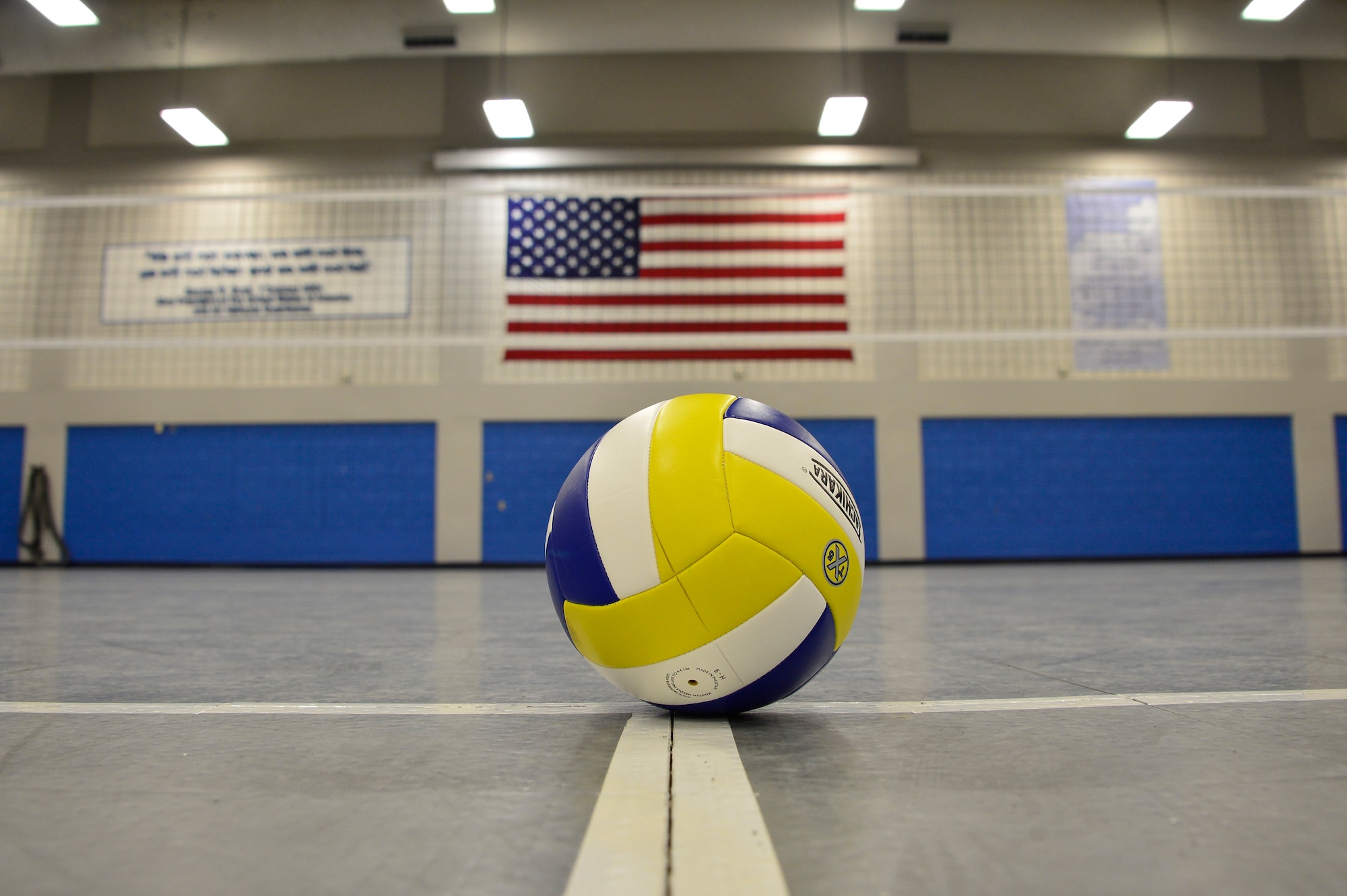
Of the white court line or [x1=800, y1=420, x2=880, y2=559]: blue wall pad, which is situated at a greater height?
[x1=800, y1=420, x2=880, y2=559]: blue wall pad

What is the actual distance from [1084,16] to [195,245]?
1142cm

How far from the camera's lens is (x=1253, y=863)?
0.92m

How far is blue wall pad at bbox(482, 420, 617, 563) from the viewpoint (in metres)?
10.4

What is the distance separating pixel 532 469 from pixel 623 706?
28.8 ft

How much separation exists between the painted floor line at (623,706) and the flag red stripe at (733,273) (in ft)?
28.5

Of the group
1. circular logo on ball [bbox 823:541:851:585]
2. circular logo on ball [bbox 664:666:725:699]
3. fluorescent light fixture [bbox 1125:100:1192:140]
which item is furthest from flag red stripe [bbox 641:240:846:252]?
circular logo on ball [bbox 664:666:725:699]

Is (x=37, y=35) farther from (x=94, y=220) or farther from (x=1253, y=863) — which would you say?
(x=1253, y=863)

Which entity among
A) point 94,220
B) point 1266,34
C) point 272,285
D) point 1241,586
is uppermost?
point 1266,34

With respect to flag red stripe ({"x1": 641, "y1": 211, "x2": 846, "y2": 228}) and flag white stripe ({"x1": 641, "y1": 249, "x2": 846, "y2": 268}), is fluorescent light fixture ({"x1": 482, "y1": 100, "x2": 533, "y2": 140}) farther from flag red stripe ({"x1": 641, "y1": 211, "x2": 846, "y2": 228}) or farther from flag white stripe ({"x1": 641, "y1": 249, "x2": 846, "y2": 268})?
flag white stripe ({"x1": 641, "y1": 249, "x2": 846, "y2": 268})

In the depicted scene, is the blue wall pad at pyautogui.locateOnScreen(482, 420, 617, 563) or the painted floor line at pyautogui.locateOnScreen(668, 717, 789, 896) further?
the blue wall pad at pyautogui.locateOnScreen(482, 420, 617, 563)

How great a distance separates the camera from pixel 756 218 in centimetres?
1023

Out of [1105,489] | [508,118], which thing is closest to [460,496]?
[508,118]

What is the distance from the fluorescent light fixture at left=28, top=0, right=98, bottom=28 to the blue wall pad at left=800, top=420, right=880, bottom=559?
30.4ft

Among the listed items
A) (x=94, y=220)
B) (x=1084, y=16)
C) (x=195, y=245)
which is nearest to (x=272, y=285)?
(x=195, y=245)
